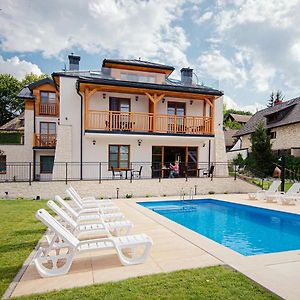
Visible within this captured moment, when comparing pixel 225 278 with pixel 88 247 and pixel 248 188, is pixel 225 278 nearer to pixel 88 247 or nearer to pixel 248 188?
pixel 88 247

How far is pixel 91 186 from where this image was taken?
14.7 metres

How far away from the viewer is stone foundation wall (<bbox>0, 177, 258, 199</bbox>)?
45.5 ft

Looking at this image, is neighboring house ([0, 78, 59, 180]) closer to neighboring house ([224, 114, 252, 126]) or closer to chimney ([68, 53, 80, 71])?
chimney ([68, 53, 80, 71])

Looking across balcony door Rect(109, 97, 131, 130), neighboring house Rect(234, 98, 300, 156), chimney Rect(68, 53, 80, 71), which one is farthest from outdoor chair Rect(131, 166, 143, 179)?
neighboring house Rect(234, 98, 300, 156)

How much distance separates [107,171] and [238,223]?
9703 mm

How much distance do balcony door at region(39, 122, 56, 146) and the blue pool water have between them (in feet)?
38.6

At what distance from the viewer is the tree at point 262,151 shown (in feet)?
79.5

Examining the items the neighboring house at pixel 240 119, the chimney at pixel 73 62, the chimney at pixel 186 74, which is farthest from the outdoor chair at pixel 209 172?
the neighboring house at pixel 240 119

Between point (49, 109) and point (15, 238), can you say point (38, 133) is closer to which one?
point (49, 109)

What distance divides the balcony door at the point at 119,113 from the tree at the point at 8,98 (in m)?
34.2

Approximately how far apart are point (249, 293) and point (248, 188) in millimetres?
14730

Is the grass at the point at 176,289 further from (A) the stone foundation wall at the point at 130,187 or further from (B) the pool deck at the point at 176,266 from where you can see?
(A) the stone foundation wall at the point at 130,187

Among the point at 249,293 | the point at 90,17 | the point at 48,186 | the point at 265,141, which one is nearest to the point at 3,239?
the point at 249,293

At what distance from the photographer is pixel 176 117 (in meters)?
18.2
